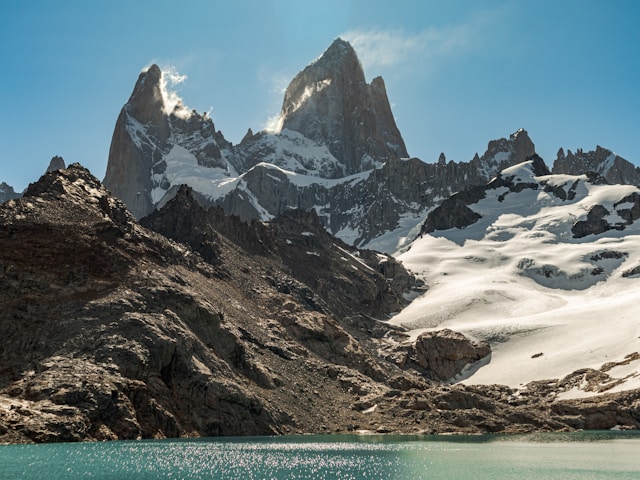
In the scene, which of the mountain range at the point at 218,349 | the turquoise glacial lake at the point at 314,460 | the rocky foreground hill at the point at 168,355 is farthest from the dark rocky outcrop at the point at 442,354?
the turquoise glacial lake at the point at 314,460

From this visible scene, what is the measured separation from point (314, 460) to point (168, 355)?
3060 centimetres

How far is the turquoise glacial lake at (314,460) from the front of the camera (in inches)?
1980

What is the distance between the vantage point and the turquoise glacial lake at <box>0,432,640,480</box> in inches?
1980

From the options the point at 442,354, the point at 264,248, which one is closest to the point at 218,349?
the point at 264,248

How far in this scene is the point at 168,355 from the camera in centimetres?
8450

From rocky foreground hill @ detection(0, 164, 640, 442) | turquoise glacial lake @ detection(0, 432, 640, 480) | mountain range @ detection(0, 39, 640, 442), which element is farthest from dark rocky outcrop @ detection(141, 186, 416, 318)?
turquoise glacial lake @ detection(0, 432, 640, 480)

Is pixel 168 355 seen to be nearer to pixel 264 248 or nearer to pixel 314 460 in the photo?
pixel 314 460

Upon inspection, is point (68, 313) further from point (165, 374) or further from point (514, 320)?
point (514, 320)

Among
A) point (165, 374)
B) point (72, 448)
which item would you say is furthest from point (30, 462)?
point (165, 374)

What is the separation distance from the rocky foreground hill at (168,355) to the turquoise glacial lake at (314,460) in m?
6.39

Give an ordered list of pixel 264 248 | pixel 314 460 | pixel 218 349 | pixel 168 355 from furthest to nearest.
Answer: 1. pixel 264 248
2. pixel 218 349
3. pixel 168 355
4. pixel 314 460

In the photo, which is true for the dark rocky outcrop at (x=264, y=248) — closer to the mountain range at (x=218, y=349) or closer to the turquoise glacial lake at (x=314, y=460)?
the mountain range at (x=218, y=349)

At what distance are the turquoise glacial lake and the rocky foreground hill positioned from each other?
6387mm

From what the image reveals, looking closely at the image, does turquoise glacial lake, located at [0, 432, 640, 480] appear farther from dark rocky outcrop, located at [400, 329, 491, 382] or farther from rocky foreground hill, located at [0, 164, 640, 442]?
dark rocky outcrop, located at [400, 329, 491, 382]
